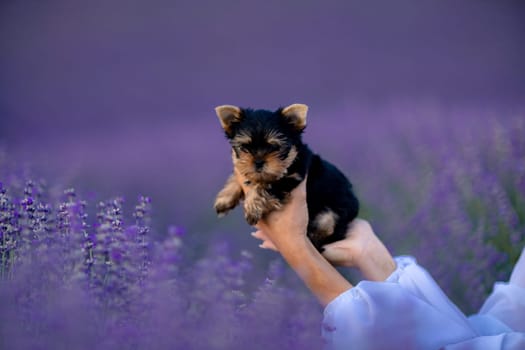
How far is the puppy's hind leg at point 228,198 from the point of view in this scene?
133 inches

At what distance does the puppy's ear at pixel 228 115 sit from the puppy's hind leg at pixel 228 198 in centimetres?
45

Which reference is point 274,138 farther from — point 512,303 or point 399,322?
point 512,303

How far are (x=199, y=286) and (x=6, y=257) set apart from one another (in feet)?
2.50

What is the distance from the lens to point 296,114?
3.10 m

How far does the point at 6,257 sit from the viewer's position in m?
1.98

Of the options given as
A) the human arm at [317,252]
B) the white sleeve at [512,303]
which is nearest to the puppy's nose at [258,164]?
the human arm at [317,252]

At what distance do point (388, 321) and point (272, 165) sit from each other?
3.49 ft

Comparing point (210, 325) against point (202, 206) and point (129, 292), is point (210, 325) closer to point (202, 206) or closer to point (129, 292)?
point (129, 292)

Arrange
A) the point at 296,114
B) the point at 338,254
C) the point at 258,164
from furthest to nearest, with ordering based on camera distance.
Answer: the point at 338,254
the point at 296,114
the point at 258,164

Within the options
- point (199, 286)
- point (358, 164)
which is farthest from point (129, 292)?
point (358, 164)

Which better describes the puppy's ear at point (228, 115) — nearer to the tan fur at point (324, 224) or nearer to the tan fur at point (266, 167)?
the tan fur at point (266, 167)

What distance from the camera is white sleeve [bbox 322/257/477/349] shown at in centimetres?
230

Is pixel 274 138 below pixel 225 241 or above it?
above

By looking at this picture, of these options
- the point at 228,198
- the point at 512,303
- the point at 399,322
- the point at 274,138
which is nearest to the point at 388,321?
the point at 399,322
